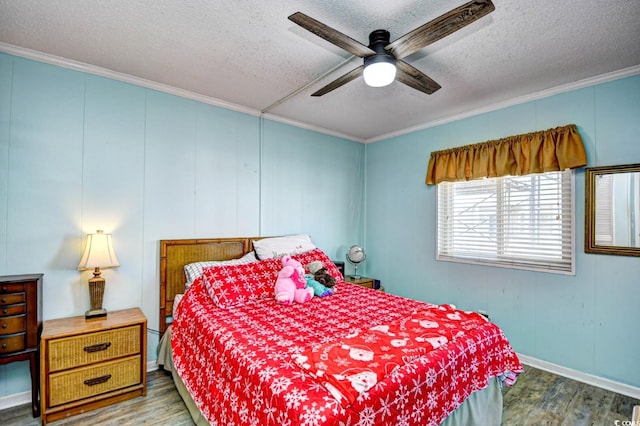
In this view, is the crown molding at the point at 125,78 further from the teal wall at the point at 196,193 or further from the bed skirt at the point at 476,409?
the bed skirt at the point at 476,409

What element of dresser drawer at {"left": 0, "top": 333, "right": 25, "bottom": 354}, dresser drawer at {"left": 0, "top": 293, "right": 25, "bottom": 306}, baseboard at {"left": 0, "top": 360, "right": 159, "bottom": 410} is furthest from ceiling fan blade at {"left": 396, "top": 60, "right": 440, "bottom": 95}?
baseboard at {"left": 0, "top": 360, "right": 159, "bottom": 410}

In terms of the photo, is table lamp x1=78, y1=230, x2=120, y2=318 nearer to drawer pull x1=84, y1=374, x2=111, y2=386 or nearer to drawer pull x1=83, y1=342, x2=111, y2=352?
drawer pull x1=83, y1=342, x2=111, y2=352

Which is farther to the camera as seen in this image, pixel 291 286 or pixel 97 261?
pixel 291 286

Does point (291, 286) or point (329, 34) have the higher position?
point (329, 34)

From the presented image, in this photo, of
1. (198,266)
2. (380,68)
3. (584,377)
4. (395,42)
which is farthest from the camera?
(198,266)

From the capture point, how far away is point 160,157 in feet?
9.28

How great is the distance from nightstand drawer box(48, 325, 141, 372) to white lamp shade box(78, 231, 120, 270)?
488 mm

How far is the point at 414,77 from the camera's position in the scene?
2.11 m

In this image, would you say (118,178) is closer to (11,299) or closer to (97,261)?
(97,261)

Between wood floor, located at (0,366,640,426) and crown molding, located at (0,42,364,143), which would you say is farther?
crown molding, located at (0,42,364,143)

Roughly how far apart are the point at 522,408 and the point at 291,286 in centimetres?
192

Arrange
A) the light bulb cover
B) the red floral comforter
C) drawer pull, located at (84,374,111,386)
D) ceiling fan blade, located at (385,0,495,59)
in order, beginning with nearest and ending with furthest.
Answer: the red floral comforter < ceiling fan blade, located at (385,0,495,59) < the light bulb cover < drawer pull, located at (84,374,111,386)

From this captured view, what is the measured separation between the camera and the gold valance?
265 centimetres

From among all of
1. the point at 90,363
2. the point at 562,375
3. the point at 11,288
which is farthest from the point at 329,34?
the point at 562,375
